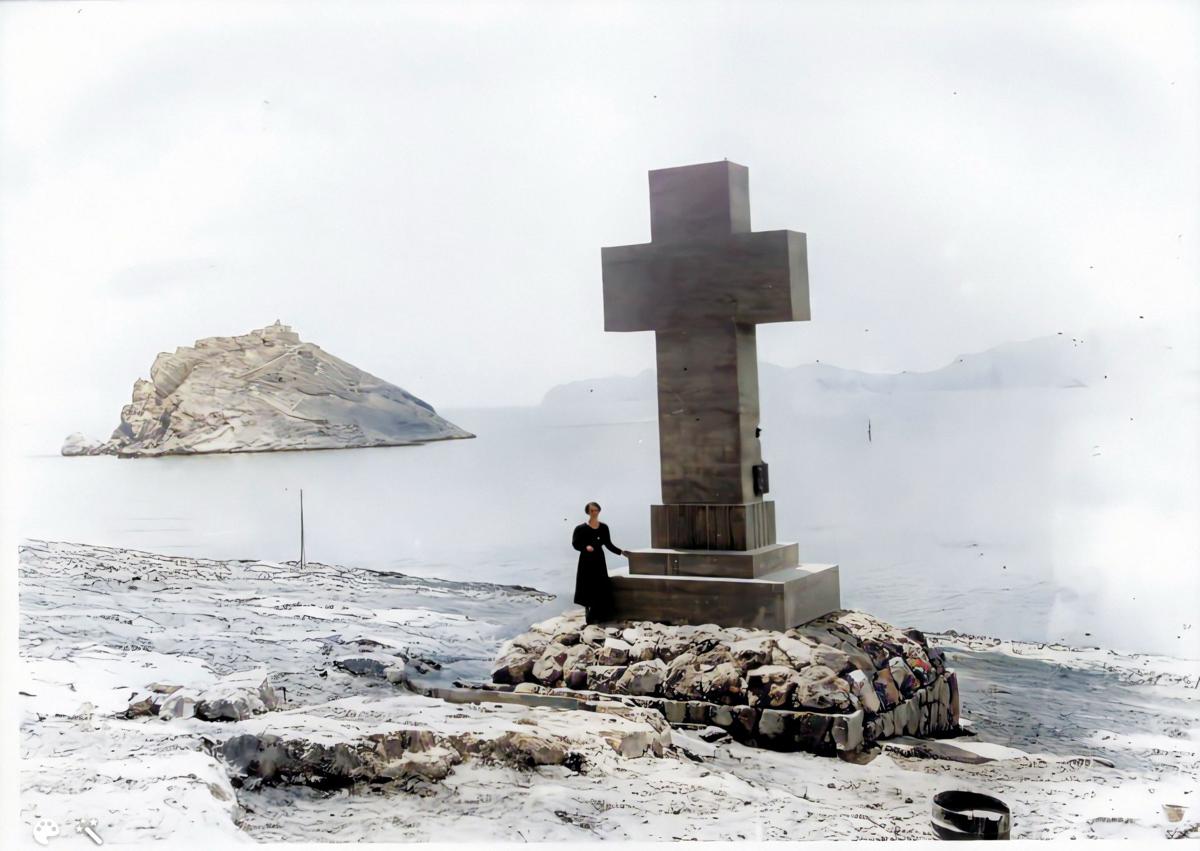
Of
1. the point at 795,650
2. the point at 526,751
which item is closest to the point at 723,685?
the point at 795,650

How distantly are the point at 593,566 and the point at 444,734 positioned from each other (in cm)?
159

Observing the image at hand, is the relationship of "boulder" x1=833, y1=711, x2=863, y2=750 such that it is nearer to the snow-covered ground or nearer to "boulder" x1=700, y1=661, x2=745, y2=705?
the snow-covered ground

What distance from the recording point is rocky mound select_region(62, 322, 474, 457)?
28.1 feet

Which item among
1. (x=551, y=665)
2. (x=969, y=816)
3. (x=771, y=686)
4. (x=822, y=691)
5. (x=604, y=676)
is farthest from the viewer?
(x=551, y=665)

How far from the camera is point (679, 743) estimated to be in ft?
21.2

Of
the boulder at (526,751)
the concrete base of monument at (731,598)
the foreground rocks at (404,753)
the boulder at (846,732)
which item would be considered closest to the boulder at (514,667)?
the concrete base of monument at (731,598)

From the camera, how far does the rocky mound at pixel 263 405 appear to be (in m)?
8.55

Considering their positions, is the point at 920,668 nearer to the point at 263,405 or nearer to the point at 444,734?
the point at 444,734

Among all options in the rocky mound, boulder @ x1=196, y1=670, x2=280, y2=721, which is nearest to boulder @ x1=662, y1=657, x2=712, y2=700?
boulder @ x1=196, y1=670, x2=280, y2=721

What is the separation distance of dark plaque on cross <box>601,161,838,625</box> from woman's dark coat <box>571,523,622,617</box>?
0.12m

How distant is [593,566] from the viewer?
24.1ft

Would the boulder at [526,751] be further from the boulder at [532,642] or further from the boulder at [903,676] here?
the boulder at [903,676]

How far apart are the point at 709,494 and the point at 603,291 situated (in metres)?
1.45

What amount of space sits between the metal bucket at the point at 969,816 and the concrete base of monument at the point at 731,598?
153 cm
